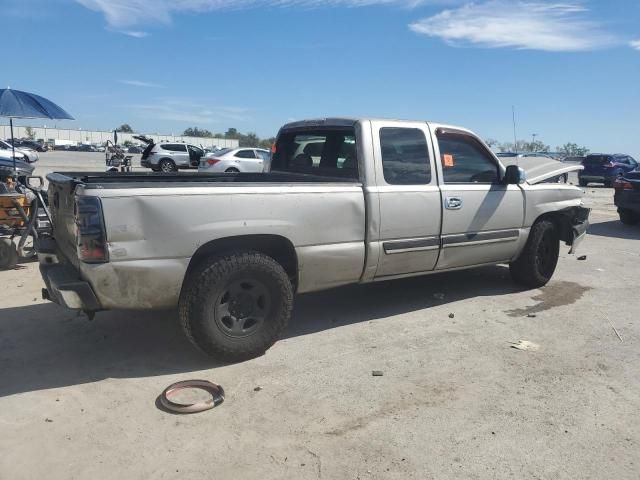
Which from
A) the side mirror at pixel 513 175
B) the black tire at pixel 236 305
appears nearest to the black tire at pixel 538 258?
the side mirror at pixel 513 175

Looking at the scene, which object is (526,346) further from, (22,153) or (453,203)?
(22,153)

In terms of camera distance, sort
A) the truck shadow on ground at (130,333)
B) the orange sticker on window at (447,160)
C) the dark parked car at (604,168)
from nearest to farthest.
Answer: the truck shadow on ground at (130,333)
the orange sticker on window at (447,160)
the dark parked car at (604,168)

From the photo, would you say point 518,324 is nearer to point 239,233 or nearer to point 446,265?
point 446,265

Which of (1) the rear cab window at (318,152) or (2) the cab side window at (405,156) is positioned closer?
(2) the cab side window at (405,156)

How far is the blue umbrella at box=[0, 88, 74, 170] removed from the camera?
9406mm

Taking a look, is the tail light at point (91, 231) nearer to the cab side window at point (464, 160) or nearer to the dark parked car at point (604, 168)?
the cab side window at point (464, 160)

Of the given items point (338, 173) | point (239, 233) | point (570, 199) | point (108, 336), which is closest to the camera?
point (239, 233)

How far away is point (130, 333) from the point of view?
4.78 m

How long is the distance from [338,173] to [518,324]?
2.28 meters

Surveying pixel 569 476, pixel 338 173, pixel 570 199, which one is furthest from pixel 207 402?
pixel 570 199

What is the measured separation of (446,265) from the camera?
5.41m

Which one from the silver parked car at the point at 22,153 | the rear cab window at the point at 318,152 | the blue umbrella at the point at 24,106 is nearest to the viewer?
the rear cab window at the point at 318,152

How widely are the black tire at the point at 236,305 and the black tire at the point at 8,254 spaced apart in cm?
422

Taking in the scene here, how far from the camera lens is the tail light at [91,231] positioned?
11.5ft
